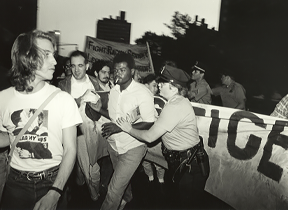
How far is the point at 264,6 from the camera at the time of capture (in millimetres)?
23844

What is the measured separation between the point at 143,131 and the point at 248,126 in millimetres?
1515

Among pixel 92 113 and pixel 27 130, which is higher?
pixel 27 130

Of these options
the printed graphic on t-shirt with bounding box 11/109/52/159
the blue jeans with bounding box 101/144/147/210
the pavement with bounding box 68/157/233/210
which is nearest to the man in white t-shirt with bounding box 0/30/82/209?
the printed graphic on t-shirt with bounding box 11/109/52/159

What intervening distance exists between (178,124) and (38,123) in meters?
1.90

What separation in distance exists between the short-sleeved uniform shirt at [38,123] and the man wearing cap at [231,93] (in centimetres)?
540

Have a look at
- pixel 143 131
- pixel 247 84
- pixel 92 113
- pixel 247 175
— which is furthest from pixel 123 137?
pixel 247 84

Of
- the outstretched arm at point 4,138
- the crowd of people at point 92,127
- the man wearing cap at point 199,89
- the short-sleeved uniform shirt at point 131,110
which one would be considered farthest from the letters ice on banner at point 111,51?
the outstretched arm at point 4,138

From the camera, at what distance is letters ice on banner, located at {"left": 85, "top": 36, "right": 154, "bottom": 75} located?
9836 millimetres

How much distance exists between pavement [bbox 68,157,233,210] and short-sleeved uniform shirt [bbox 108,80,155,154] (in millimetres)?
1182

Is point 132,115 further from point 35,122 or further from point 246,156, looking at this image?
point 35,122

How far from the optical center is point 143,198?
201 inches

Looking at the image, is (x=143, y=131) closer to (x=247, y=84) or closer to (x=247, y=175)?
(x=247, y=175)

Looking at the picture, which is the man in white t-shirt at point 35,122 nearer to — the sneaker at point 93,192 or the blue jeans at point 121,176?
the blue jeans at point 121,176

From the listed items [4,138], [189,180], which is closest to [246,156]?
[189,180]
